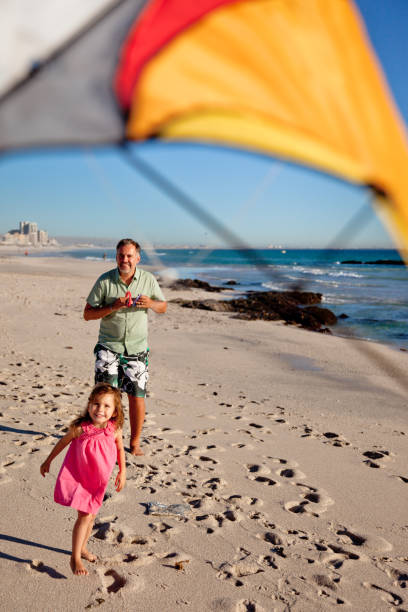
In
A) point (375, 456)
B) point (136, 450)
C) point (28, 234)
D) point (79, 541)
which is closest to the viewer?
point (79, 541)

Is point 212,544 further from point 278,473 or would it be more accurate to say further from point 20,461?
point 20,461

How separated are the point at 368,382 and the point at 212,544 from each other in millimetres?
4853

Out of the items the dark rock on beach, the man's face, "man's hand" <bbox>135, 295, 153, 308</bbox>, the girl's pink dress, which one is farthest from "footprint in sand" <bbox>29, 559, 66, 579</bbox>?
the dark rock on beach

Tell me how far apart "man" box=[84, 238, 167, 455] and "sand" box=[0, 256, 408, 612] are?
75 cm

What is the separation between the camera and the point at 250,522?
282 cm

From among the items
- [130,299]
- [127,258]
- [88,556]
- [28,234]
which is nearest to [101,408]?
[88,556]

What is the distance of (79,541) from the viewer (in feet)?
7.34

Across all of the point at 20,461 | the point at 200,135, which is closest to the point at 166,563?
the point at 20,461

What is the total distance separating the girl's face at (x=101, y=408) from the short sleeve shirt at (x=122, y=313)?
88 centimetres

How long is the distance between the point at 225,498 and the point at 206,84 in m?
2.59

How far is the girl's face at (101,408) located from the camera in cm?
228

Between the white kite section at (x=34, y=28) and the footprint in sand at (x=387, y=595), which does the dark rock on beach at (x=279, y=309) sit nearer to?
the footprint in sand at (x=387, y=595)

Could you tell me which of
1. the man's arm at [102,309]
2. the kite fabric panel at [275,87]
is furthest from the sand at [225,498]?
the man's arm at [102,309]

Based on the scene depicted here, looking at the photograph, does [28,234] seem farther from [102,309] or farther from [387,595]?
[387,595]
